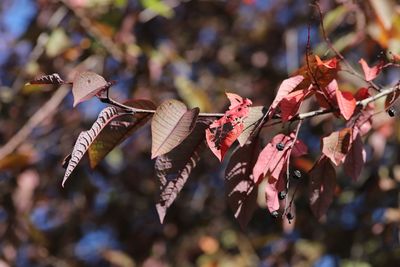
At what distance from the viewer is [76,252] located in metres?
4.05

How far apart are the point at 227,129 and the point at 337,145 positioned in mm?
235

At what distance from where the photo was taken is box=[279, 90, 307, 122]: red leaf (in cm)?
122

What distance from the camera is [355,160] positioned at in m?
1.38

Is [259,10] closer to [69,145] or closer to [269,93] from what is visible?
[269,93]

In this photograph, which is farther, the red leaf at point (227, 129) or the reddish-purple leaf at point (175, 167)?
the reddish-purple leaf at point (175, 167)

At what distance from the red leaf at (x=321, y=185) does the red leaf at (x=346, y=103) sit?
15 cm

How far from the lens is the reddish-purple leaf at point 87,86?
3.74 feet

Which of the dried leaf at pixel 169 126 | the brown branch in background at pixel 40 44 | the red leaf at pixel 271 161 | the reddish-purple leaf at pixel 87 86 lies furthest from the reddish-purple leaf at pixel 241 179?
the brown branch in background at pixel 40 44

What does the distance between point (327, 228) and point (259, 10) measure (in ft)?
5.96

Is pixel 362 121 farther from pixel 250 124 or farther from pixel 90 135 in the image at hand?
pixel 90 135

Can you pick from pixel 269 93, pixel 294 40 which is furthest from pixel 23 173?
pixel 294 40

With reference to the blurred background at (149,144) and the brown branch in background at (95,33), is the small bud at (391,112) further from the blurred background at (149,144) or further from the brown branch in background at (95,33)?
the brown branch in background at (95,33)

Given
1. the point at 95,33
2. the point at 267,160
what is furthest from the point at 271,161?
the point at 95,33

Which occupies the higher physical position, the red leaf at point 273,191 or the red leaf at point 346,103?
the red leaf at point 346,103
